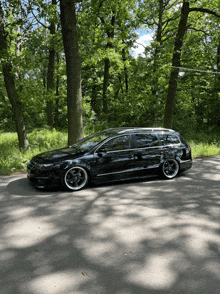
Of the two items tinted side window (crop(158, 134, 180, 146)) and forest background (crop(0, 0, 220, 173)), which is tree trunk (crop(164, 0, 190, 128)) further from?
tinted side window (crop(158, 134, 180, 146))

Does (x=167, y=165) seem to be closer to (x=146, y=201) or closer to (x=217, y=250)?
(x=146, y=201)

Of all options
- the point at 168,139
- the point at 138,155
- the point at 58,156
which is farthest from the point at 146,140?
the point at 58,156

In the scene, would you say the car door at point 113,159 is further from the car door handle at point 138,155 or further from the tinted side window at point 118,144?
the car door handle at point 138,155

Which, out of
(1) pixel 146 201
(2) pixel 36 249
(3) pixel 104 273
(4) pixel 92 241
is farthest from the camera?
(1) pixel 146 201

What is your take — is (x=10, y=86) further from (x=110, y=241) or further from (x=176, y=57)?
Answer: (x=110, y=241)

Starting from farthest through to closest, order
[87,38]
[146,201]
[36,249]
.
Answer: [87,38]
[146,201]
[36,249]

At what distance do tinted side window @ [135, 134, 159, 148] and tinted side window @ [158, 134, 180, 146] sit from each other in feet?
0.69

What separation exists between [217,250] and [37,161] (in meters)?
4.49

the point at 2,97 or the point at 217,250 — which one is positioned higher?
the point at 2,97

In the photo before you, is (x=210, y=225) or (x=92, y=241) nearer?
(x=92, y=241)

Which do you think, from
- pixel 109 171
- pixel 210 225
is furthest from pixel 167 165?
pixel 210 225

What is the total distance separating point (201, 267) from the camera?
3.26 meters

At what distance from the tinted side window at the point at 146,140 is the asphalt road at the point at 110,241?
1401 mm

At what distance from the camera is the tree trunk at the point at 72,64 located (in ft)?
29.9
